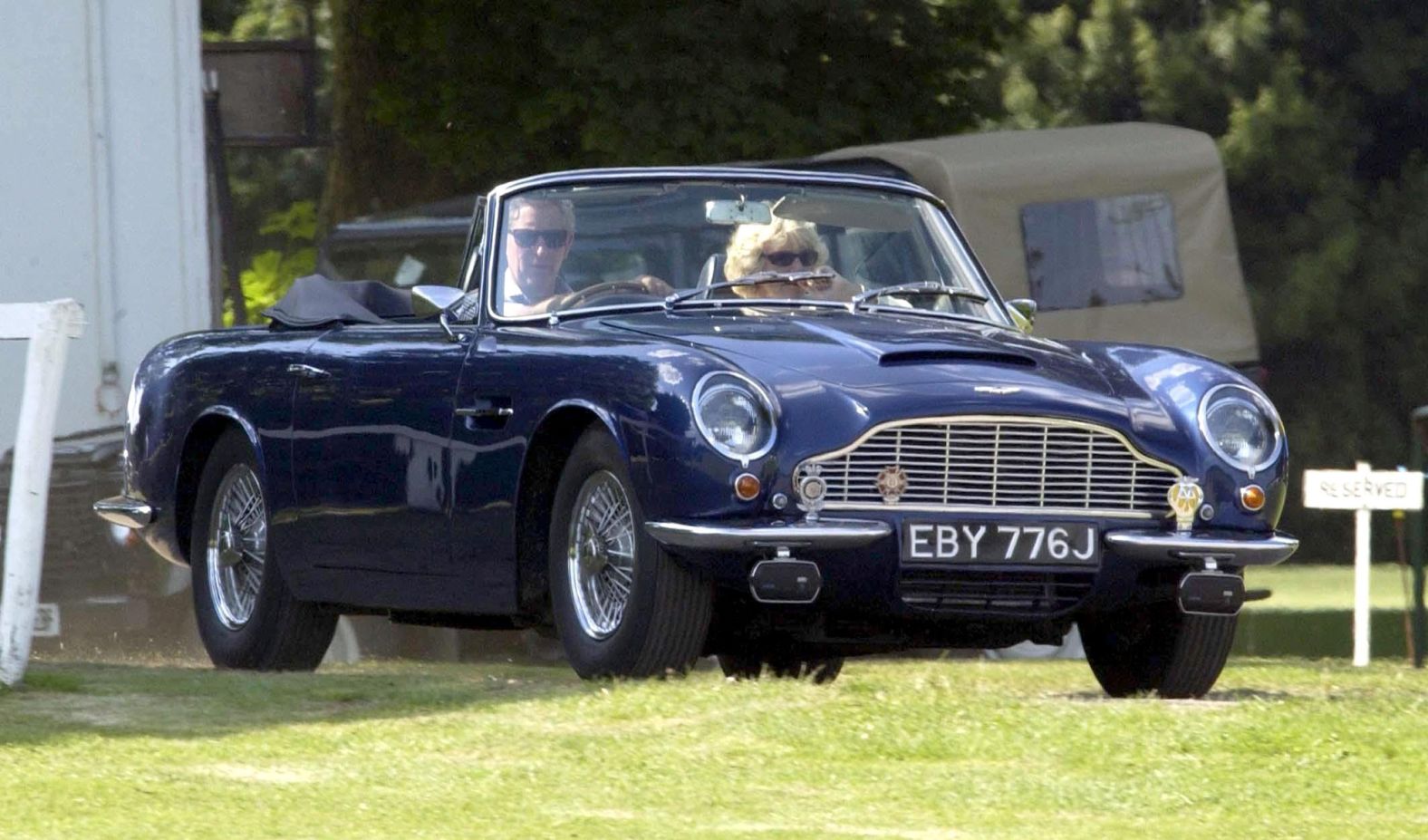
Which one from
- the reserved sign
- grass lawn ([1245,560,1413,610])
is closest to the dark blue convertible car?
the reserved sign

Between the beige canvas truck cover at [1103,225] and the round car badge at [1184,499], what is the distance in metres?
8.76

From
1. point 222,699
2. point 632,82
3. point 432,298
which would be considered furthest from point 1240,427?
point 632,82

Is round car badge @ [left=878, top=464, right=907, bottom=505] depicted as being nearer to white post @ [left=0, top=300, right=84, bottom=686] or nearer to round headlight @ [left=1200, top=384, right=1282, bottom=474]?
round headlight @ [left=1200, top=384, right=1282, bottom=474]

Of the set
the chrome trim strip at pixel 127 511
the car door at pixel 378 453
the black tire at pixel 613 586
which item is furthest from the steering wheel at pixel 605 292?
the chrome trim strip at pixel 127 511

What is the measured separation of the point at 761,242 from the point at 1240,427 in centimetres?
156

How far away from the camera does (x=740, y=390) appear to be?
6.86 m

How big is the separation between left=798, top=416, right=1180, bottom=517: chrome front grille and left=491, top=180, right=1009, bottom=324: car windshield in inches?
44.1

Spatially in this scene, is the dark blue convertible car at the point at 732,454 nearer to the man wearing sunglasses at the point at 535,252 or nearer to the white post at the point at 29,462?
the man wearing sunglasses at the point at 535,252

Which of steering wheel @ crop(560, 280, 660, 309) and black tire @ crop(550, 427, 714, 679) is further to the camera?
steering wheel @ crop(560, 280, 660, 309)

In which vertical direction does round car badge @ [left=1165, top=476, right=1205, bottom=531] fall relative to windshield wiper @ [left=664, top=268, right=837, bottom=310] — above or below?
below

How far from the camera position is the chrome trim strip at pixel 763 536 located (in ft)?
22.0

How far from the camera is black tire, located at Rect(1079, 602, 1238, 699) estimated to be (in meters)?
7.60

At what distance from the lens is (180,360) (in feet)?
30.8

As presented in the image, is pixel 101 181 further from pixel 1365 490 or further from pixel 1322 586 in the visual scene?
pixel 1322 586
